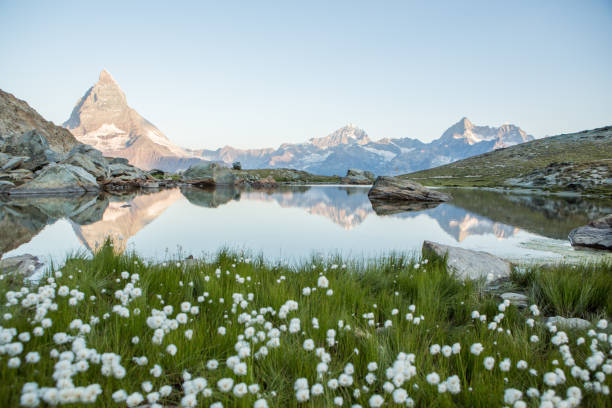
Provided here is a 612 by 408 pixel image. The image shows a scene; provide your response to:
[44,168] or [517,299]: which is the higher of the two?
[44,168]

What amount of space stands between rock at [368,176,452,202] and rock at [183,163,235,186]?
38495mm

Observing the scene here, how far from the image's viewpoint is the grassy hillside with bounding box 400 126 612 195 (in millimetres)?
59375

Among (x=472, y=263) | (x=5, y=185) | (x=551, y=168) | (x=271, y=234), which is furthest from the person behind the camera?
(x=551, y=168)

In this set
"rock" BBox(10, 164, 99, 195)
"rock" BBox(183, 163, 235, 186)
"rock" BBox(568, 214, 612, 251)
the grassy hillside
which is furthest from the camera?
"rock" BBox(183, 163, 235, 186)

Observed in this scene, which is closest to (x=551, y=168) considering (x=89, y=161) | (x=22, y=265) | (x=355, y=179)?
(x=355, y=179)

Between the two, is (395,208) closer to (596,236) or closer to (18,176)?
(596,236)

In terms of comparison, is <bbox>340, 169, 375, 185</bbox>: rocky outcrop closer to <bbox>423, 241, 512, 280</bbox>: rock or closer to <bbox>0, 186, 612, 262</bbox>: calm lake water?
<bbox>0, 186, 612, 262</bbox>: calm lake water

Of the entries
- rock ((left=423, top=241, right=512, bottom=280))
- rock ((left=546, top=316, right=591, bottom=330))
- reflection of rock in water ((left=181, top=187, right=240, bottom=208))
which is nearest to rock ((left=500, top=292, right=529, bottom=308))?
rock ((left=546, top=316, right=591, bottom=330))

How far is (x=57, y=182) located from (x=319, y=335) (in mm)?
36542

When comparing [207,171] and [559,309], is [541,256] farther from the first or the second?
[207,171]

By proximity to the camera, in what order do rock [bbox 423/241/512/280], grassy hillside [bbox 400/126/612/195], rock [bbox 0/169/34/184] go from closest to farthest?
1. rock [bbox 423/241/512/280]
2. rock [bbox 0/169/34/184]
3. grassy hillside [bbox 400/126/612/195]

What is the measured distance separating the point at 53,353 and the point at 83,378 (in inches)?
Answer: 13.8

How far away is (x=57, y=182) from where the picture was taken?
30812mm

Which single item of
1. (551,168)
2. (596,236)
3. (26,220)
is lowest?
(596,236)
